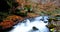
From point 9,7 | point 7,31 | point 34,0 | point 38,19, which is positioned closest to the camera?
point 7,31

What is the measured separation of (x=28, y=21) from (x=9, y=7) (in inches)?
47.6

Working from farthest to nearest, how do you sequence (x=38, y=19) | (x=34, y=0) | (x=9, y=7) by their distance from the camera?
(x=34, y=0)
(x=38, y=19)
(x=9, y=7)

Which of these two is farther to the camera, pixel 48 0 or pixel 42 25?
pixel 48 0

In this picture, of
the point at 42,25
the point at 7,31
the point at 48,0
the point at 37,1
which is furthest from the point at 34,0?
the point at 7,31

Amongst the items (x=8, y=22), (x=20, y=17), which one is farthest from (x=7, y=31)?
(x=20, y=17)

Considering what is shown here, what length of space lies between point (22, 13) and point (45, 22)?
1319 mm

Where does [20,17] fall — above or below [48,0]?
below

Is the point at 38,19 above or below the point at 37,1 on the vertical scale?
below

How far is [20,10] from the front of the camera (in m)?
7.95

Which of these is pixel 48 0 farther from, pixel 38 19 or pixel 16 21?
pixel 16 21

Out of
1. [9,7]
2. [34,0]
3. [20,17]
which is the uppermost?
[34,0]

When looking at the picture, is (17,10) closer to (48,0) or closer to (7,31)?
(7,31)

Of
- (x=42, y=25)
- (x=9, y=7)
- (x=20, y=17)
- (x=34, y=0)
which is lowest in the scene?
(x=42, y=25)

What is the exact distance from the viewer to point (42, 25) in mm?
7055
